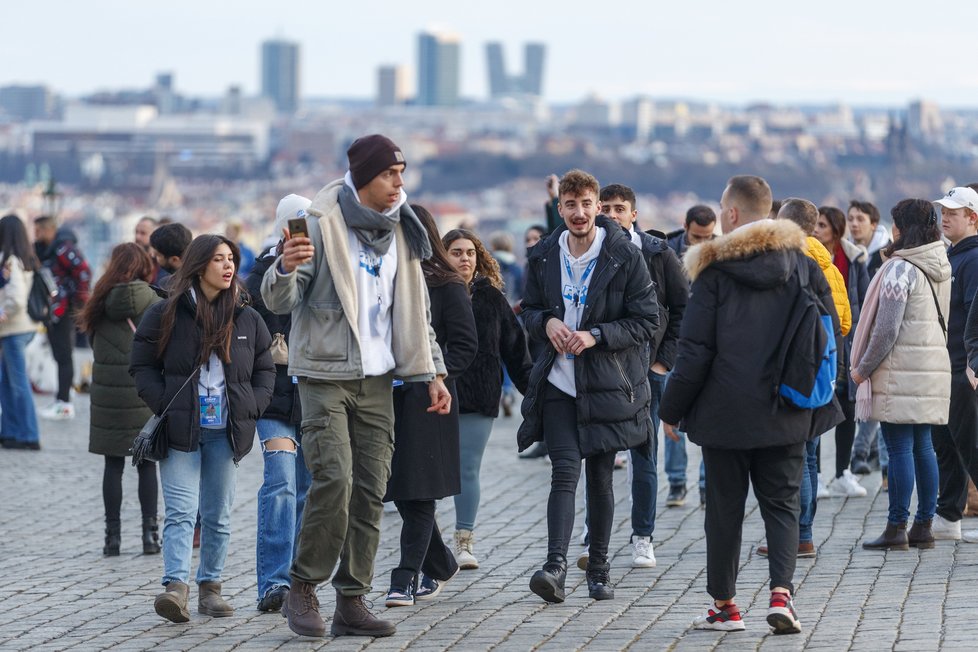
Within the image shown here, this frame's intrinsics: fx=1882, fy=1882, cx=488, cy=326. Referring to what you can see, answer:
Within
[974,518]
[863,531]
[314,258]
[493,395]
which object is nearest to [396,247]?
[314,258]

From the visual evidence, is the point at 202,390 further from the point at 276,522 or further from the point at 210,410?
the point at 276,522

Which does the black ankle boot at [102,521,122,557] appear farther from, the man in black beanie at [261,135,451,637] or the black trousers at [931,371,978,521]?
the black trousers at [931,371,978,521]

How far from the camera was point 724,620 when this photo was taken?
18.3ft

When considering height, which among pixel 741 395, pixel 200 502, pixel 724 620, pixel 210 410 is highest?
pixel 741 395

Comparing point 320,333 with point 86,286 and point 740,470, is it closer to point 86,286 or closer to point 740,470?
point 740,470

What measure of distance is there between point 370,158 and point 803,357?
139 cm

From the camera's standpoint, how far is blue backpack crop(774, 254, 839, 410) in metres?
5.45

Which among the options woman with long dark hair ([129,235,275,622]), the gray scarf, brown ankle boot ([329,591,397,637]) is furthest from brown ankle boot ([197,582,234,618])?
the gray scarf

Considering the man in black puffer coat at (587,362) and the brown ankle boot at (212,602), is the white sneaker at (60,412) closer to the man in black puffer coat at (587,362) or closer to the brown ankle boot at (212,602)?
the brown ankle boot at (212,602)

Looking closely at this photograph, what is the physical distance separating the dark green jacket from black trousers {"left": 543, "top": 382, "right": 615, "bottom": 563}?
2105mm

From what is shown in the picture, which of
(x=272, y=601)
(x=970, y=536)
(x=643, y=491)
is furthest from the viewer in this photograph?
(x=970, y=536)

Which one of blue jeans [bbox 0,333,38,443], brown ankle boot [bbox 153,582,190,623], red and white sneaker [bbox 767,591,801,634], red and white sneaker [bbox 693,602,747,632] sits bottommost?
blue jeans [bbox 0,333,38,443]

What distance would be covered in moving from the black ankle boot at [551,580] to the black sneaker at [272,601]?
2.70 ft

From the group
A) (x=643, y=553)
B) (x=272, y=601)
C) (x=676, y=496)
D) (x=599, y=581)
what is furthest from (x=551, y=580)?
(x=676, y=496)
